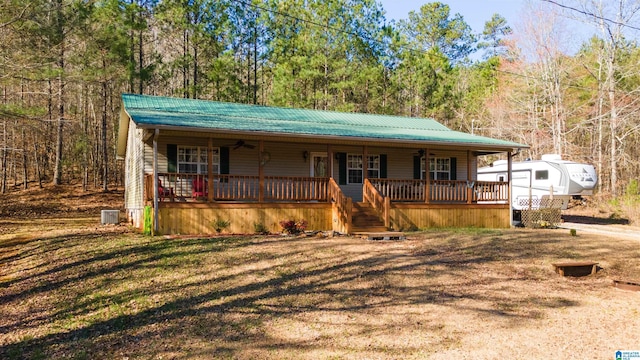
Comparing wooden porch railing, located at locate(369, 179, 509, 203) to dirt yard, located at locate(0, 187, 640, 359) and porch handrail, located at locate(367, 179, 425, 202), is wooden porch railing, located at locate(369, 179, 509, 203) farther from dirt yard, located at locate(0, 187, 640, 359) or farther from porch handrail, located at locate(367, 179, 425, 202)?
dirt yard, located at locate(0, 187, 640, 359)

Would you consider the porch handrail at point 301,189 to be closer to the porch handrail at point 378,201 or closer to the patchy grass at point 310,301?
the porch handrail at point 378,201

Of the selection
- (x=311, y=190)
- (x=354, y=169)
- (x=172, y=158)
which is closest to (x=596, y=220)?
(x=354, y=169)

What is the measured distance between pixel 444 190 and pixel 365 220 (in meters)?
4.19

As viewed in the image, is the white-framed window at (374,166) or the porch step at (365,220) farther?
the white-framed window at (374,166)

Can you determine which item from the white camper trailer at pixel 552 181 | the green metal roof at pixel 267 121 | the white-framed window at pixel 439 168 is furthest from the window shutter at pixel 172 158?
the white camper trailer at pixel 552 181

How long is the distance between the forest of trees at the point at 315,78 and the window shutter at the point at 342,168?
38.4 feet

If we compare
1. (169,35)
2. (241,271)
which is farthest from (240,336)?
(169,35)

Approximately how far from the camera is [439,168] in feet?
61.8

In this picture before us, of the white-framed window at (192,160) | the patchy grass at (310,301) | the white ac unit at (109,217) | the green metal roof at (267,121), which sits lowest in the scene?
the patchy grass at (310,301)

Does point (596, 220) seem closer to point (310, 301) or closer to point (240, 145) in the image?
point (240, 145)

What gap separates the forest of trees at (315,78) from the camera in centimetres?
2711

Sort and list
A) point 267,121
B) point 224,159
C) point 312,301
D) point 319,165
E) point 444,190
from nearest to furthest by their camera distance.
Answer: point 312,301, point 224,159, point 267,121, point 444,190, point 319,165

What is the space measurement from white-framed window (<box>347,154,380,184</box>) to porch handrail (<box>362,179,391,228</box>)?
205cm

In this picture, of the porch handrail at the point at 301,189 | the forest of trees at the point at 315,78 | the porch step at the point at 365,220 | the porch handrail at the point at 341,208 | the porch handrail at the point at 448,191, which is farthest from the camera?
the forest of trees at the point at 315,78
